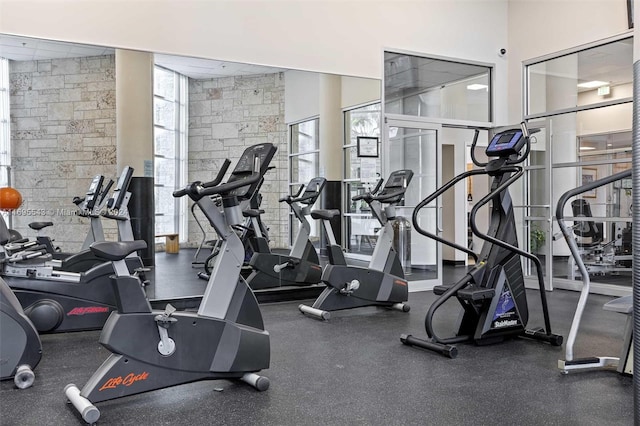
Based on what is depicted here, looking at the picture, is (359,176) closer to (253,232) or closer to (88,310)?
(253,232)

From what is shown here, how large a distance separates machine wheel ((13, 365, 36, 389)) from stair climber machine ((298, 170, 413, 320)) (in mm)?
2608

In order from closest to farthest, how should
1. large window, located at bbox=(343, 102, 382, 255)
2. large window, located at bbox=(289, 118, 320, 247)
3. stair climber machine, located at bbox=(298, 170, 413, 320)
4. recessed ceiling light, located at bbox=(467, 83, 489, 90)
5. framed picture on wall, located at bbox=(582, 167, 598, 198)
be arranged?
1. stair climber machine, located at bbox=(298, 170, 413, 320)
2. large window, located at bbox=(289, 118, 320, 247)
3. large window, located at bbox=(343, 102, 382, 255)
4. framed picture on wall, located at bbox=(582, 167, 598, 198)
5. recessed ceiling light, located at bbox=(467, 83, 489, 90)

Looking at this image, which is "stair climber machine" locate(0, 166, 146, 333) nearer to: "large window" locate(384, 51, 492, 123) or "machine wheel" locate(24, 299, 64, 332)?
"machine wheel" locate(24, 299, 64, 332)

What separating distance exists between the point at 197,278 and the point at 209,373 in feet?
9.00

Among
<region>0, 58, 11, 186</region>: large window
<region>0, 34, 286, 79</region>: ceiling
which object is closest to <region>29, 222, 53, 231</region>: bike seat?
<region>0, 58, 11, 186</region>: large window

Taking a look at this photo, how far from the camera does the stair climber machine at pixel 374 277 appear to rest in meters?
5.28

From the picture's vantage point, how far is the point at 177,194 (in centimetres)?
306

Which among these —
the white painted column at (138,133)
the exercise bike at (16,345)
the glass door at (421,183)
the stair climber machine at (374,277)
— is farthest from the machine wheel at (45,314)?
the glass door at (421,183)

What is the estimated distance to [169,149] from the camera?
→ 562 cm

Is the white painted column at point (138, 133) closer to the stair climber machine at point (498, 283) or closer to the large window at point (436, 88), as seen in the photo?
the stair climber machine at point (498, 283)

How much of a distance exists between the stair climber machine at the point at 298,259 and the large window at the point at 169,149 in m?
1.00

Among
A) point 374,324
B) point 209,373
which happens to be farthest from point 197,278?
point 209,373

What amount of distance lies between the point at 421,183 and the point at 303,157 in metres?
1.90

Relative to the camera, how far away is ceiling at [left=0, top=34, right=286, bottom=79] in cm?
492
